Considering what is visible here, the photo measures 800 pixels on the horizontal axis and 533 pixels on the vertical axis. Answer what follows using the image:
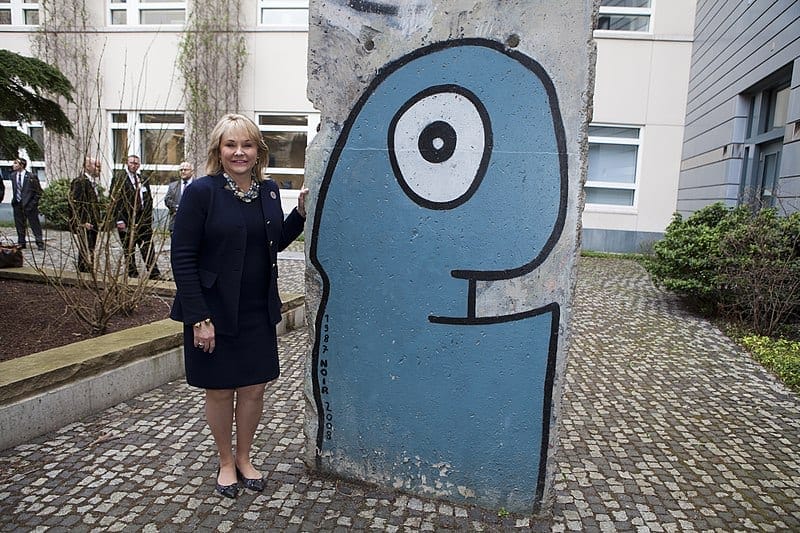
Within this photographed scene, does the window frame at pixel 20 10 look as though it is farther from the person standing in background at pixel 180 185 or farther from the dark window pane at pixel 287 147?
the person standing in background at pixel 180 185

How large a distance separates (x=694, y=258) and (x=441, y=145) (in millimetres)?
5755

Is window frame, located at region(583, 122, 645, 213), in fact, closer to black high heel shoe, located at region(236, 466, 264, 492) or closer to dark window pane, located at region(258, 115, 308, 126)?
dark window pane, located at region(258, 115, 308, 126)

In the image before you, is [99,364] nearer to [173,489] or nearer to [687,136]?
[173,489]

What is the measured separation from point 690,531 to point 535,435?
88 cm

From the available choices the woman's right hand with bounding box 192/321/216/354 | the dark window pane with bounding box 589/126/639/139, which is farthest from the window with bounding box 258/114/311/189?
the woman's right hand with bounding box 192/321/216/354

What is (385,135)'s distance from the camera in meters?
2.83

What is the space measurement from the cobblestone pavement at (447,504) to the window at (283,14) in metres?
11.9

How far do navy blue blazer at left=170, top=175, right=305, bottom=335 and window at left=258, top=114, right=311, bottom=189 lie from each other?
41.2 ft

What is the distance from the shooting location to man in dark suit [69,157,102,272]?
4965mm

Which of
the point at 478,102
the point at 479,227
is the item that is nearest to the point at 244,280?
the point at 479,227

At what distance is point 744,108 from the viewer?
425 inches

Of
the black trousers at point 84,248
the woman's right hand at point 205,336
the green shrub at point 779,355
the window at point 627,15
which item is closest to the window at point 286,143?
the window at point 627,15

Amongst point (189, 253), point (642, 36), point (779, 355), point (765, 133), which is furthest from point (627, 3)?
point (189, 253)

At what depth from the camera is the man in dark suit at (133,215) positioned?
5.09 m
